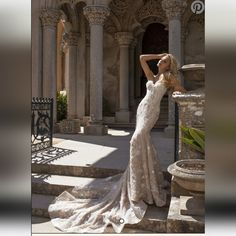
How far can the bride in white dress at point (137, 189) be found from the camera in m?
4.04

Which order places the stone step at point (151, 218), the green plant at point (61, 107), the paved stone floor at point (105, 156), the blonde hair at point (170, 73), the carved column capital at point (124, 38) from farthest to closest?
the green plant at point (61, 107) → the carved column capital at point (124, 38) → the paved stone floor at point (105, 156) → the blonde hair at point (170, 73) → the stone step at point (151, 218)

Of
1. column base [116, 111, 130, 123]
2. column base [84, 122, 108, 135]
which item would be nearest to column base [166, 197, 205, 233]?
column base [84, 122, 108, 135]

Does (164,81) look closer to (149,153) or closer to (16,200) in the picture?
(149,153)

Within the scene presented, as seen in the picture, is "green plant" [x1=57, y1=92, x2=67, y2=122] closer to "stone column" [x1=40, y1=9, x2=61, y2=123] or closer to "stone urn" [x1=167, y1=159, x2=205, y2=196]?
"stone column" [x1=40, y1=9, x2=61, y2=123]

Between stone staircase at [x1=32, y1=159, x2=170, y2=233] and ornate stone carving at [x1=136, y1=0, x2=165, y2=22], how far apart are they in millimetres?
11073

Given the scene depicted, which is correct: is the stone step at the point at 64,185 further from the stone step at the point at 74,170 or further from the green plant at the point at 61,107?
the green plant at the point at 61,107

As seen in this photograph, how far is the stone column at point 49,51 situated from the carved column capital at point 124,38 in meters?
3.99

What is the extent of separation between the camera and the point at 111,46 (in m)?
15.7

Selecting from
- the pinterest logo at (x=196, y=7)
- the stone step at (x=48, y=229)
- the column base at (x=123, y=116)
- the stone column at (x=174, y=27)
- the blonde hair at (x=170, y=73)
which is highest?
the stone column at (x=174, y=27)

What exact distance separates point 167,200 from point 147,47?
1304 cm

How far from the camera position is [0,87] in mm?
1471

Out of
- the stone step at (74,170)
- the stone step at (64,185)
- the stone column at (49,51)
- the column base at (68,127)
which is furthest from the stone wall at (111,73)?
the stone step at (64,185)

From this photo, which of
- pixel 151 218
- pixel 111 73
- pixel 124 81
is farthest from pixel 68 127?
pixel 151 218

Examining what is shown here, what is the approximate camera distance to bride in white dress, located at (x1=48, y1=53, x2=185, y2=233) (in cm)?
404
